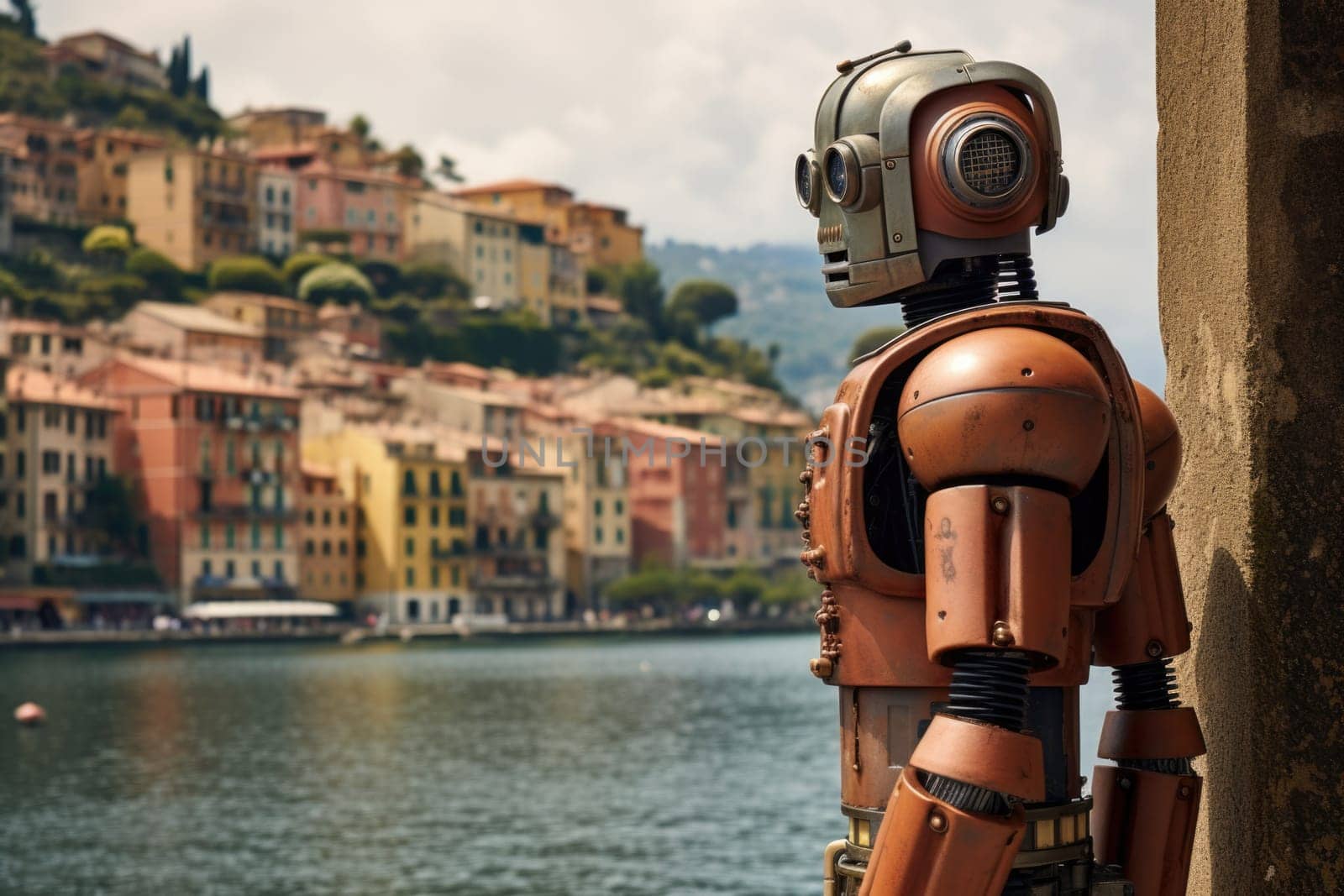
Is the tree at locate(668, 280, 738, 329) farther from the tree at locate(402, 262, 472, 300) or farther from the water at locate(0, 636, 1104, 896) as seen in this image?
the water at locate(0, 636, 1104, 896)

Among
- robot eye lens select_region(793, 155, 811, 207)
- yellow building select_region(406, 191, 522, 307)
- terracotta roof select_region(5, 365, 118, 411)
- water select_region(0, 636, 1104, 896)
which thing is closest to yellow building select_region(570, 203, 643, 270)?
yellow building select_region(406, 191, 522, 307)

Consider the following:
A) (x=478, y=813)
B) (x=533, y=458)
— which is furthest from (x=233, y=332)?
(x=533, y=458)

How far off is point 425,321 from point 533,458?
408 ft

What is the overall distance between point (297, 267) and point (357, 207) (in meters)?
10.7

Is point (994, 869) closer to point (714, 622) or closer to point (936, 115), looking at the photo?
point (936, 115)

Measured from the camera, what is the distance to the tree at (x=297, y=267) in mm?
123562

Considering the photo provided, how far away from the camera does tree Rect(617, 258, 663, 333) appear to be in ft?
494

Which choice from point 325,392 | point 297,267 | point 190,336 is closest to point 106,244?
point 297,267

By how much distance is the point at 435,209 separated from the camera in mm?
137625

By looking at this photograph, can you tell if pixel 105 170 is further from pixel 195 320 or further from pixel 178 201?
pixel 195 320

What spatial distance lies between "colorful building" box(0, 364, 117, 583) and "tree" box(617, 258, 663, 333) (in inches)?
2520

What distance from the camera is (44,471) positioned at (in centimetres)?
8812

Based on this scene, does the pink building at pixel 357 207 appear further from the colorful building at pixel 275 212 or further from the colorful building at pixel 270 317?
the colorful building at pixel 270 317

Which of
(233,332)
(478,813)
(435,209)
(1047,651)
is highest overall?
(435,209)
